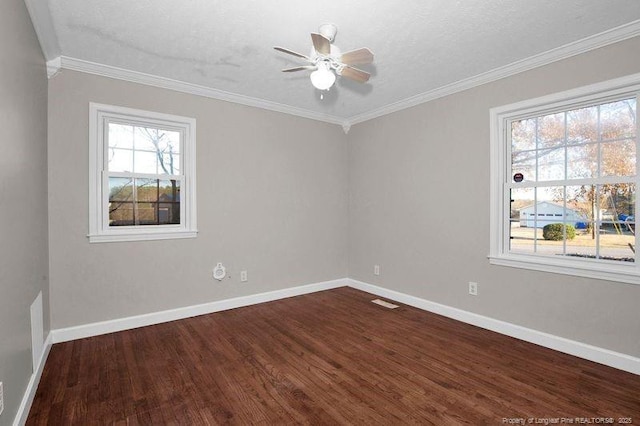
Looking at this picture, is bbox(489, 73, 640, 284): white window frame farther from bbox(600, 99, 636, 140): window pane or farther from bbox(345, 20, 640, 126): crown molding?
bbox(345, 20, 640, 126): crown molding

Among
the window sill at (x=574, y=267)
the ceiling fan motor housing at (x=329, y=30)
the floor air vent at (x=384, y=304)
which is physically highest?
the ceiling fan motor housing at (x=329, y=30)

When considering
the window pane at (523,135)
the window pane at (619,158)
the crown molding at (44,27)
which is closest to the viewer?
the crown molding at (44,27)

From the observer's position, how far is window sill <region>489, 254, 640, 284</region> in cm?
250

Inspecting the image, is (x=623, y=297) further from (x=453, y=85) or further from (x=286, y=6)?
(x=286, y=6)

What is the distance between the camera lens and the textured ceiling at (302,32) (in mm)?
2213

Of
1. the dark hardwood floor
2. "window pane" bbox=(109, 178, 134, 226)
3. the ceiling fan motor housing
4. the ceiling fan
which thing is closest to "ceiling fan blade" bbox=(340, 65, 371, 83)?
the ceiling fan

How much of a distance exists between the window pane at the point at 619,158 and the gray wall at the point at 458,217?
0.56 metres

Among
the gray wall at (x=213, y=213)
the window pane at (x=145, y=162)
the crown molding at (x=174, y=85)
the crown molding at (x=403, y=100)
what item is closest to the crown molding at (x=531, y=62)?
the crown molding at (x=403, y=100)

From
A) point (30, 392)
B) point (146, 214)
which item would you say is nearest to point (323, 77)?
point (146, 214)

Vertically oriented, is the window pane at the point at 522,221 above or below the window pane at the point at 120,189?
below

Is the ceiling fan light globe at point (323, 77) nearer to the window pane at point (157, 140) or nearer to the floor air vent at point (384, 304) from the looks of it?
the window pane at point (157, 140)

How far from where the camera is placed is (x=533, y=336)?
117 inches

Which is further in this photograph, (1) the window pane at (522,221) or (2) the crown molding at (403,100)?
(1) the window pane at (522,221)

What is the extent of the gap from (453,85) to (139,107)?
343 cm
